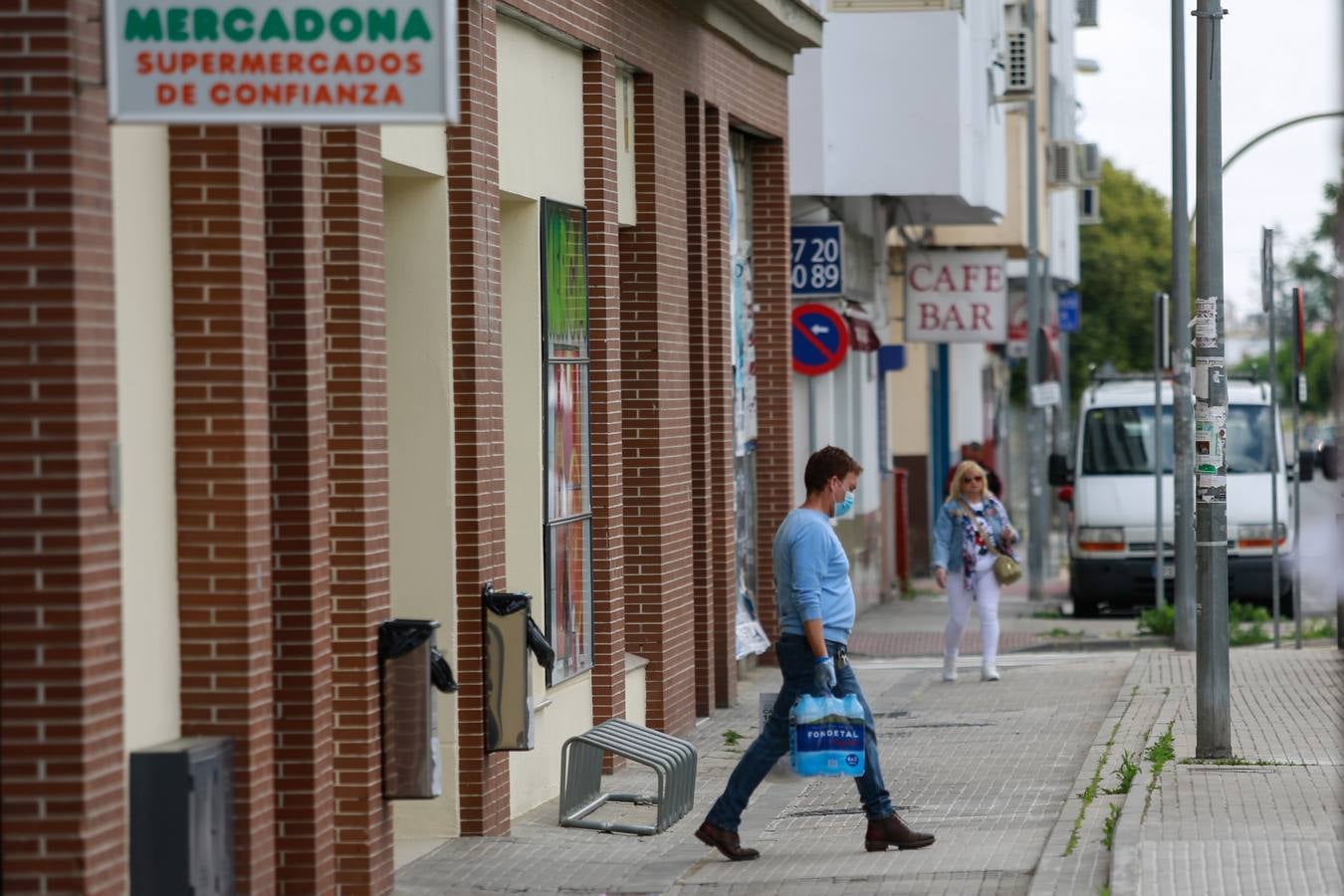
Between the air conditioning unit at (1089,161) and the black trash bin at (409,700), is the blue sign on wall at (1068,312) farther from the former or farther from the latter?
the black trash bin at (409,700)

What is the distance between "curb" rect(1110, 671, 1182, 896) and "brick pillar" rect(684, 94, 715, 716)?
442cm

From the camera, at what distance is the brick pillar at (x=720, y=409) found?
1608 centimetres

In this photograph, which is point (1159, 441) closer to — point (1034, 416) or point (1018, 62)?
point (1018, 62)

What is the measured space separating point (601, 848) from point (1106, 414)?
15.6 meters

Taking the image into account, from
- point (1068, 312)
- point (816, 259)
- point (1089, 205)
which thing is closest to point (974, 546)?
point (816, 259)

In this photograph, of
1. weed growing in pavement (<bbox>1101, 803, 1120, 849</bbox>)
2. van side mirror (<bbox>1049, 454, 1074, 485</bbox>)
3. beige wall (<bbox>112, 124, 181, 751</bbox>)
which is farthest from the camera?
van side mirror (<bbox>1049, 454, 1074, 485</bbox>)

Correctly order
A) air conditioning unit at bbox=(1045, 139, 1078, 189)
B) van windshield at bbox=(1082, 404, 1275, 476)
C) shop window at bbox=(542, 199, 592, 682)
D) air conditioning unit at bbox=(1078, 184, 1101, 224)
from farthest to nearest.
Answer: air conditioning unit at bbox=(1078, 184, 1101, 224)
air conditioning unit at bbox=(1045, 139, 1078, 189)
van windshield at bbox=(1082, 404, 1275, 476)
shop window at bbox=(542, 199, 592, 682)

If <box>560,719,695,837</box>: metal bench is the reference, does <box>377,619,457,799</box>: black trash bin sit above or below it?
above

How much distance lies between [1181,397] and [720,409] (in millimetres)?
4521

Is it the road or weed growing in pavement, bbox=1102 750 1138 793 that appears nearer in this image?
weed growing in pavement, bbox=1102 750 1138 793

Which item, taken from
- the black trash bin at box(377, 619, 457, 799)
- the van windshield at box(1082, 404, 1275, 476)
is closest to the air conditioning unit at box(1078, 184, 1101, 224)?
the van windshield at box(1082, 404, 1275, 476)

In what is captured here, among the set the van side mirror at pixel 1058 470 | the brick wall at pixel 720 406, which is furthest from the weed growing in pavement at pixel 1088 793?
the van side mirror at pixel 1058 470

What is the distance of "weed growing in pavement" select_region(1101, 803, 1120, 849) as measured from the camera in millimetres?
9367

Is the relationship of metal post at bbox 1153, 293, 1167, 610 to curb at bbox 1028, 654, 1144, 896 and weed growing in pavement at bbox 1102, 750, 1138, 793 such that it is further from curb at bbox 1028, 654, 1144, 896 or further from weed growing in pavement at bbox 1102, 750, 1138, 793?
weed growing in pavement at bbox 1102, 750, 1138, 793
